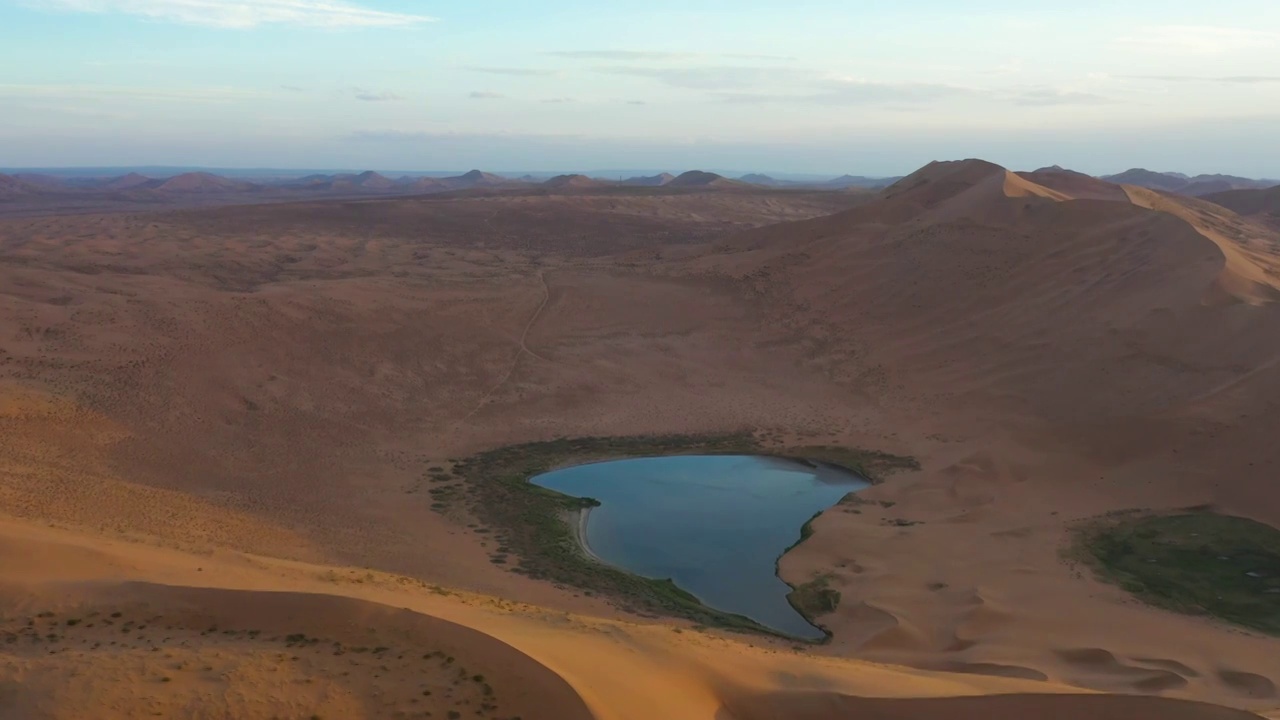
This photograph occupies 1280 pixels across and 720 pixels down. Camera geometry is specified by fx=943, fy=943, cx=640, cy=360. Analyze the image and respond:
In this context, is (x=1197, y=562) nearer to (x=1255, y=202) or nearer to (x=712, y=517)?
(x=712, y=517)

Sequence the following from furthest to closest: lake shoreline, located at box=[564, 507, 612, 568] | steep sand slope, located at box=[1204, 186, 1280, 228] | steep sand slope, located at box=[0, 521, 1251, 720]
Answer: steep sand slope, located at box=[1204, 186, 1280, 228]
lake shoreline, located at box=[564, 507, 612, 568]
steep sand slope, located at box=[0, 521, 1251, 720]

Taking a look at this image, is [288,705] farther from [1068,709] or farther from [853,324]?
[853,324]

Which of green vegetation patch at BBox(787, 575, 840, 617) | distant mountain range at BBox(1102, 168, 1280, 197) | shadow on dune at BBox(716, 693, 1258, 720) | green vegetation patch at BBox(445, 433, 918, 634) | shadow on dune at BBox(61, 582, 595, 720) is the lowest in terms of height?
green vegetation patch at BBox(787, 575, 840, 617)

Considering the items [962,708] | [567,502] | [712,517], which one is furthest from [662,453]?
[962,708]

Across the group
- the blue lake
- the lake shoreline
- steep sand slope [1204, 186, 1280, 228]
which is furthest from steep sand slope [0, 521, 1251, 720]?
steep sand slope [1204, 186, 1280, 228]

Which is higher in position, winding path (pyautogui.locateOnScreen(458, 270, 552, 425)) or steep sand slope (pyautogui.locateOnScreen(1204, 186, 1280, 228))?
steep sand slope (pyautogui.locateOnScreen(1204, 186, 1280, 228))

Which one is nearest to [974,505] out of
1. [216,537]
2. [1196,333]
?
[1196,333]

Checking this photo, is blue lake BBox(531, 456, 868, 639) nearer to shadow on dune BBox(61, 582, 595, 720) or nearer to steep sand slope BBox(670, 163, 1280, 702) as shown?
steep sand slope BBox(670, 163, 1280, 702)
